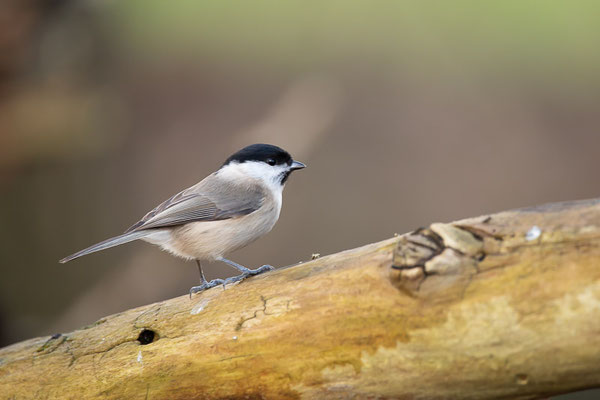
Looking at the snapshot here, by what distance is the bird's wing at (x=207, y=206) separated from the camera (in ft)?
10.8

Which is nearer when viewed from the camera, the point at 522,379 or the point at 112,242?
the point at 522,379

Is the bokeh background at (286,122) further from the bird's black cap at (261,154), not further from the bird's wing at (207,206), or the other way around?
the bird's wing at (207,206)

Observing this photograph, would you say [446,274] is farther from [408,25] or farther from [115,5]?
[115,5]

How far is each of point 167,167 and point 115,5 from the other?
1698 mm

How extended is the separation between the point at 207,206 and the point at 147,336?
970mm

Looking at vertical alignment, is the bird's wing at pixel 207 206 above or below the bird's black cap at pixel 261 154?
below

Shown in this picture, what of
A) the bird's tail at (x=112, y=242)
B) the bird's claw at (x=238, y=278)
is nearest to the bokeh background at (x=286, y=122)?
the bird's tail at (x=112, y=242)

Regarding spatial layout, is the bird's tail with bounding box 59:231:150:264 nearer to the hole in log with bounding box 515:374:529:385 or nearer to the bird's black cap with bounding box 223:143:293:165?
the bird's black cap with bounding box 223:143:293:165

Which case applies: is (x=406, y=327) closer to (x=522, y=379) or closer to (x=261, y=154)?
(x=522, y=379)

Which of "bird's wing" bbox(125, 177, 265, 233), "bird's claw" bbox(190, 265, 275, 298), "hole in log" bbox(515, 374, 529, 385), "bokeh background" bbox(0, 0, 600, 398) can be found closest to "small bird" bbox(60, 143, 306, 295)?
"bird's wing" bbox(125, 177, 265, 233)

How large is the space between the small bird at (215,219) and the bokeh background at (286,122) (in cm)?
219

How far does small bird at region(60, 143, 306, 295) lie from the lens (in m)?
3.27

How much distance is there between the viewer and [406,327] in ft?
6.62

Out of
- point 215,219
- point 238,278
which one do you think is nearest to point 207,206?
point 215,219
